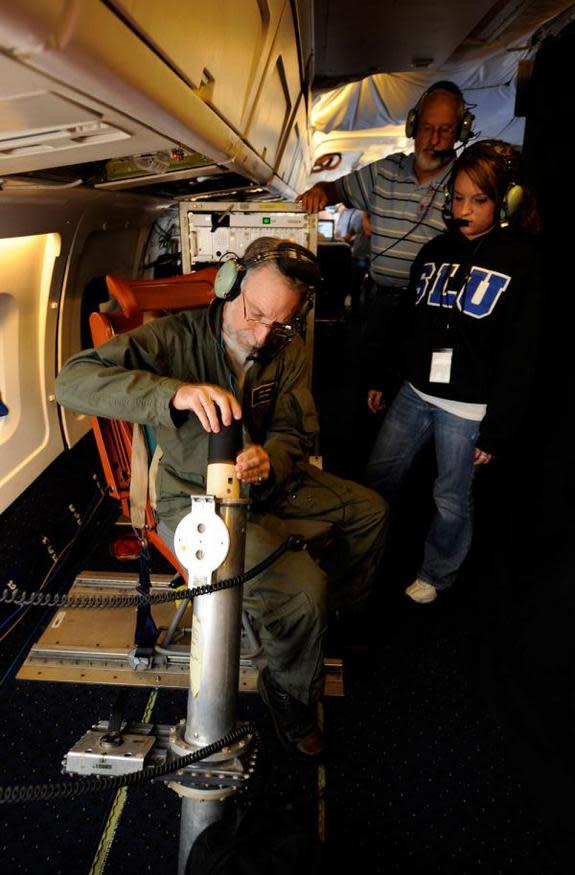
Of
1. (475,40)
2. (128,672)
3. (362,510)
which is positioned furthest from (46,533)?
(475,40)

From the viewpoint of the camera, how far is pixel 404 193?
2676 millimetres

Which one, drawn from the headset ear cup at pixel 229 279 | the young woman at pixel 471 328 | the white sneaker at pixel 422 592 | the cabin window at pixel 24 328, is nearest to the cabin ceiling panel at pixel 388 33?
the young woman at pixel 471 328

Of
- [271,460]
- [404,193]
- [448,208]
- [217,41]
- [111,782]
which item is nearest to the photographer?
[111,782]

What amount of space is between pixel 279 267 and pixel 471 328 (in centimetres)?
90

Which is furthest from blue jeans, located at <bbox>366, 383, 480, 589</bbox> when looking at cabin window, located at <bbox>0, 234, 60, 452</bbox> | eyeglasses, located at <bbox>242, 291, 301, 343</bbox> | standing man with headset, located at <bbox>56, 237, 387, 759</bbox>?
cabin window, located at <bbox>0, 234, 60, 452</bbox>

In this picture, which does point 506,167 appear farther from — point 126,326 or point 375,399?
point 126,326

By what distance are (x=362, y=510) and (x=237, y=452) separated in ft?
3.67

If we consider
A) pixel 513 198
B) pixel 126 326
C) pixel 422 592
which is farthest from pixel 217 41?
pixel 422 592

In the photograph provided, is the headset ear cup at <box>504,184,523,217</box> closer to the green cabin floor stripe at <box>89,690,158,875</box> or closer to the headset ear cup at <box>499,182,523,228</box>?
the headset ear cup at <box>499,182,523,228</box>

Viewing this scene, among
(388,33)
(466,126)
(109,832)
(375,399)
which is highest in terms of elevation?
(388,33)

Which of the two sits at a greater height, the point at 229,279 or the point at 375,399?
the point at 229,279

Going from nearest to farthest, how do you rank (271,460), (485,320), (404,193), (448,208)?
(271,460) < (485,320) < (448,208) < (404,193)

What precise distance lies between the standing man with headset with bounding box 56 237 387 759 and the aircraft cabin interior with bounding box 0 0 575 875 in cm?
12

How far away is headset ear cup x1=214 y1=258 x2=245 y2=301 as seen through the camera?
5.83 ft
